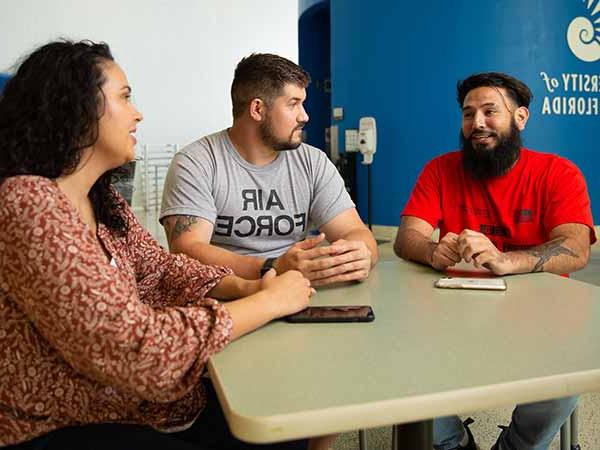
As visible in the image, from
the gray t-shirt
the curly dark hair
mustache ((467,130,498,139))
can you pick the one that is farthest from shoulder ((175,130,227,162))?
mustache ((467,130,498,139))

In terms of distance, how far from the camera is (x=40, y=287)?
2.98 feet

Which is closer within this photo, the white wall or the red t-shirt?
the red t-shirt

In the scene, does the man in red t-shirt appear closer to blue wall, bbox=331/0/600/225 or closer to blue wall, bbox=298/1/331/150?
blue wall, bbox=331/0/600/225

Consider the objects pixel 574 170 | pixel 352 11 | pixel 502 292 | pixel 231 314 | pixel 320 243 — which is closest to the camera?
pixel 231 314

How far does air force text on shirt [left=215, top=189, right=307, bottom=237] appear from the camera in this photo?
2.01 metres

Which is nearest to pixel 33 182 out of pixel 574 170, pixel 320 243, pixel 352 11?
pixel 320 243

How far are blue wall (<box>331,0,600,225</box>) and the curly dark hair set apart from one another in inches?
195

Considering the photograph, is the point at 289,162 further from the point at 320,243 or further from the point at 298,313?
the point at 298,313

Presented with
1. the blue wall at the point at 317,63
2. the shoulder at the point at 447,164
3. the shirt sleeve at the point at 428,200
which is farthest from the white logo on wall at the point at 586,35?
the shirt sleeve at the point at 428,200

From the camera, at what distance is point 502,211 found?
2.03m

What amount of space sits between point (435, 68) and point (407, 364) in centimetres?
525

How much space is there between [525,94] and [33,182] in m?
1.91

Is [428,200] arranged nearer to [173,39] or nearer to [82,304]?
[82,304]

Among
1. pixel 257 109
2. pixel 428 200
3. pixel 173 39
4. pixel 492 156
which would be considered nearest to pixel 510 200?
pixel 492 156
